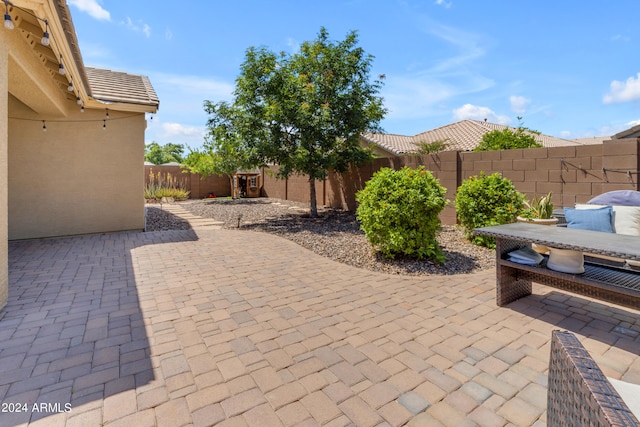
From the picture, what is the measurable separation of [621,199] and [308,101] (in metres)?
7.23

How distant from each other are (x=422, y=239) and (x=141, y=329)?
416 cm

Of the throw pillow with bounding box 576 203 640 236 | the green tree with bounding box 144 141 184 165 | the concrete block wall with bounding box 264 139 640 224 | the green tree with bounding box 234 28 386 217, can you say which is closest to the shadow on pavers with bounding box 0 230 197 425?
the green tree with bounding box 234 28 386 217

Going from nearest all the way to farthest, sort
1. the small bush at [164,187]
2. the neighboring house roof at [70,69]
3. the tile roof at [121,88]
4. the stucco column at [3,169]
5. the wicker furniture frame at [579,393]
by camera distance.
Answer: the wicker furniture frame at [579,393] → the stucco column at [3,169] → the neighboring house roof at [70,69] → the tile roof at [121,88] → the small bush at [164,187]

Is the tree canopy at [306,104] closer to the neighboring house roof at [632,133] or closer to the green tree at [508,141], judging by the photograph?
the green tree at [508,141]

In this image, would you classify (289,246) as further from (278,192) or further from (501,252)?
(278,192)

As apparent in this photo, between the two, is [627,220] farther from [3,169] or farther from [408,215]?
[3,169]

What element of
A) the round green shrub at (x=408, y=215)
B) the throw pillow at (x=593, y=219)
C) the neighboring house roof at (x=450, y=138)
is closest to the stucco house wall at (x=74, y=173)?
the round green shrub at (x=408, y=215)

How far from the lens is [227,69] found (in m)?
10.3

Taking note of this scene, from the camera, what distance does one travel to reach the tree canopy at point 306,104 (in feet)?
29.8

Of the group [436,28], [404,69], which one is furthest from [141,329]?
[404,69]

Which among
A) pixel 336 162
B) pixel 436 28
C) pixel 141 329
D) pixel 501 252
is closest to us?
pixel 141 329

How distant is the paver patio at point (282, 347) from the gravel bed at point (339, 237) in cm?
47

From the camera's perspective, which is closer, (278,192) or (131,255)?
(131,255)

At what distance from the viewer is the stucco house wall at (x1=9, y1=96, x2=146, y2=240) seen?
6883 mm
